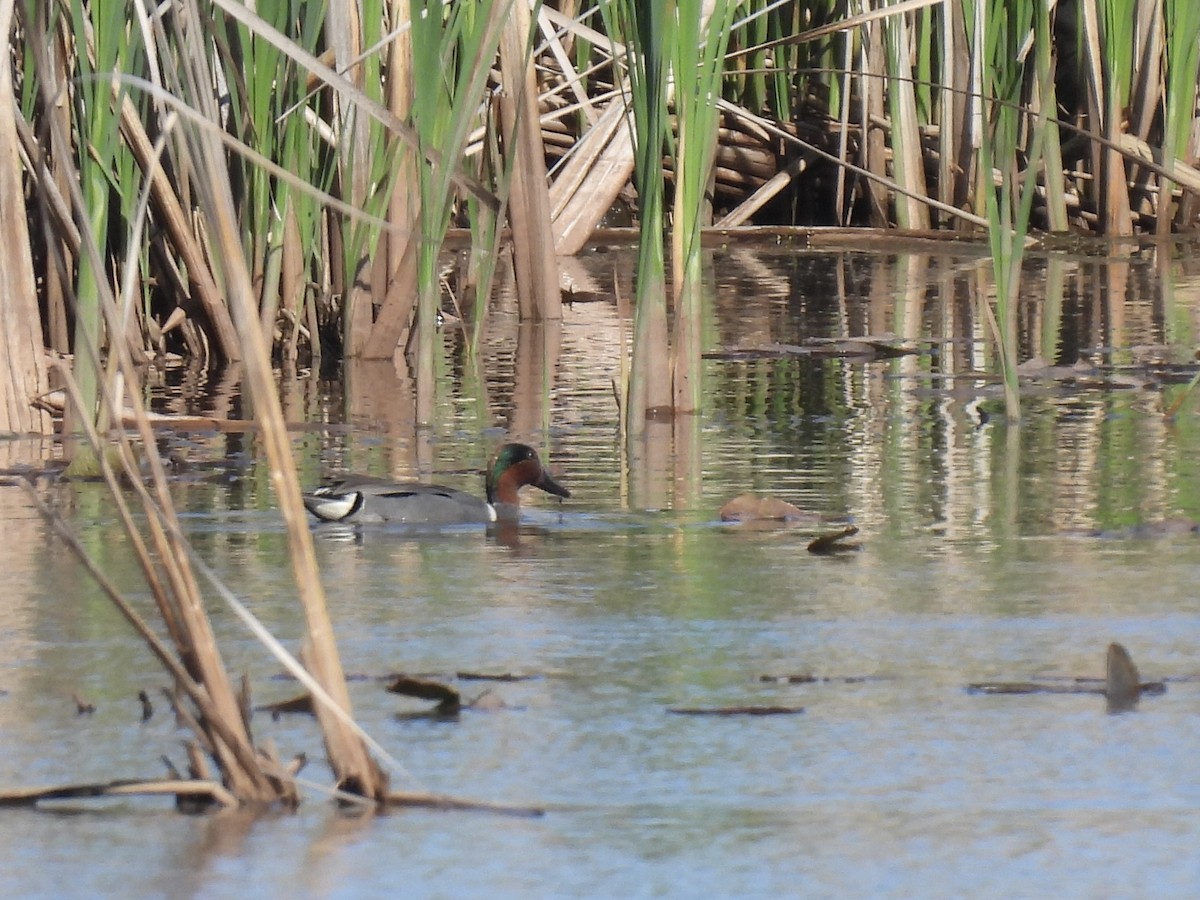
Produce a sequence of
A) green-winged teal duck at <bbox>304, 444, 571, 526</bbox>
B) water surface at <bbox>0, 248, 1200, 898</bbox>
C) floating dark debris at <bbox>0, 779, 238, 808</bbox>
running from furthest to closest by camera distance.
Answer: green-winged teal duck at <bbox>304, 444, 571, 526</bbox> < floating dark debris at <bbox>0, 779, 238, 808</bbox> < water surface at <bbox>0, 248, 1200, 898</bbox>

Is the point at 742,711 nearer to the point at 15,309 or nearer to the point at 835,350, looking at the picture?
the point at 15,309

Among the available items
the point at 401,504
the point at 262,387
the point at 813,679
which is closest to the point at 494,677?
the point at 813,679

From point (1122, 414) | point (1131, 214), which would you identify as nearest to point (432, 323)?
point (1122, 414)

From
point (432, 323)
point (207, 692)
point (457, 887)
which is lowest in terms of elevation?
point (457, 887)

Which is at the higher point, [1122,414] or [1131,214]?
[1131,214]

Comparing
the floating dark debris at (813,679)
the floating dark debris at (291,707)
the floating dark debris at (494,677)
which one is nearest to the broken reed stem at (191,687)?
the floating dark debris at (291,707)

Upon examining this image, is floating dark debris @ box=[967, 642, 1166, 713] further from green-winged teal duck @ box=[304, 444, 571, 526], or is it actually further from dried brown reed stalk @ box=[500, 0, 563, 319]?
dried brown reed stalk @ box=[500, 0, 563, 319]

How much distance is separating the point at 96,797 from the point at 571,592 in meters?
1.37

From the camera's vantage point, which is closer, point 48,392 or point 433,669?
point 433,669

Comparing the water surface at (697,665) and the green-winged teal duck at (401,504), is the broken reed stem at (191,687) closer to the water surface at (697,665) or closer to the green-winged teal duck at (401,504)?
the water surface at (697,665)

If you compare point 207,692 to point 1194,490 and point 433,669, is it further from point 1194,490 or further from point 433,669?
point 1194,490

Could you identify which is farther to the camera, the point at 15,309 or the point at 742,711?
the point at 15,309

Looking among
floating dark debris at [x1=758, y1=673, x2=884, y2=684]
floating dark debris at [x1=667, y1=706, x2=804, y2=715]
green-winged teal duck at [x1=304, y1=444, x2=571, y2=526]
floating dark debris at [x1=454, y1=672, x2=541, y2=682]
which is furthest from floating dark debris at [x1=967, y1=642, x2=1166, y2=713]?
green-winged teal duck at [x1=304, y1=444, x2=571, y2=526]

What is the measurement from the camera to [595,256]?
Result: 12430 mm
